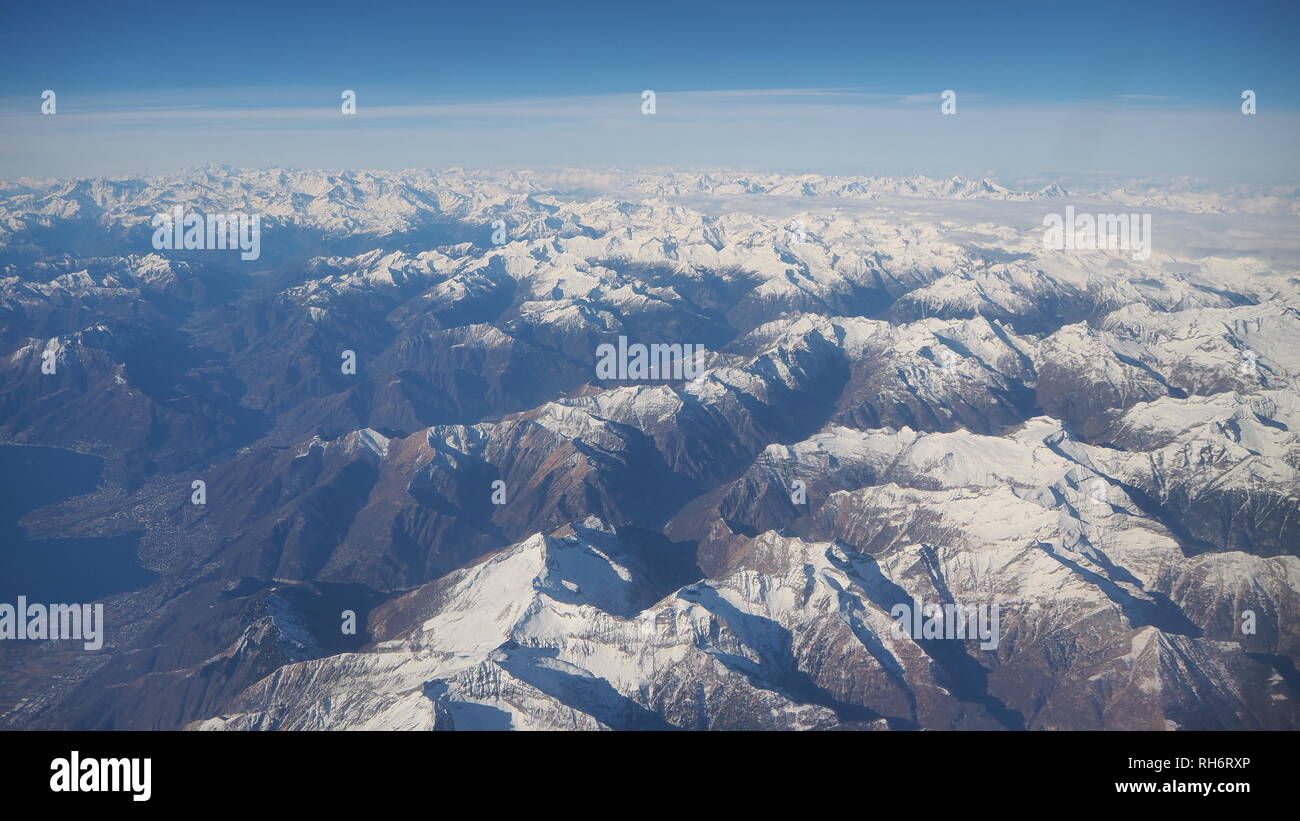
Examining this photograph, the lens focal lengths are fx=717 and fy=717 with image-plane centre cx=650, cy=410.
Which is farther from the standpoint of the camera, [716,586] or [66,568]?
[66,568]

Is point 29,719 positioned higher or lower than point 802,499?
lower

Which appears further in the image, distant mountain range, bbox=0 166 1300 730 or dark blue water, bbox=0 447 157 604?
dark blue water, bbox=0 447 157 604

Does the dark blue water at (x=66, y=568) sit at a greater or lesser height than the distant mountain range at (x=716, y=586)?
lesser

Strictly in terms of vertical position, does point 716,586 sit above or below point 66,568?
above

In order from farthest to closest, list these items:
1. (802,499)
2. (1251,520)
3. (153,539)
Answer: (153,539)
(802,499)
(1251,520)

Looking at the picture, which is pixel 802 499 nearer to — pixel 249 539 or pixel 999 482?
pixel 999 482

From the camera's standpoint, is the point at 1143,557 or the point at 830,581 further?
the point at 1143,557

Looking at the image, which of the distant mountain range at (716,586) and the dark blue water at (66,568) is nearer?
the distant mountain range at (716,586)

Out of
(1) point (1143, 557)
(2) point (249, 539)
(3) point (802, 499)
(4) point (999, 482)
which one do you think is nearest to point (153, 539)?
(2) point (249, 539)

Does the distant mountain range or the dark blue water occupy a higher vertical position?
the distant mountain range
